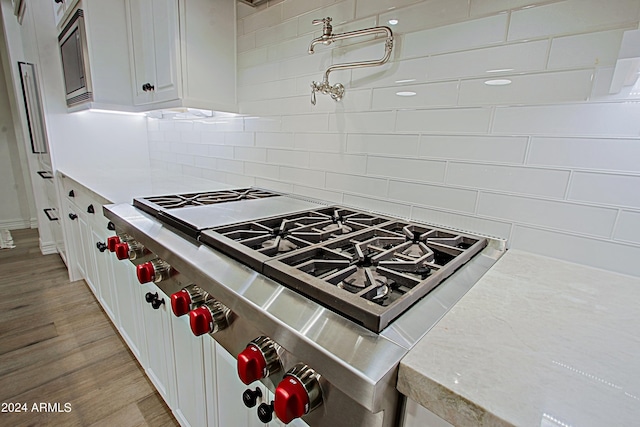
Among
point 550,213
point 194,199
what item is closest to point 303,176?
point 194,199

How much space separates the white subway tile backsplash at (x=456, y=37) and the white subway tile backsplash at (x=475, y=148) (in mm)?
261

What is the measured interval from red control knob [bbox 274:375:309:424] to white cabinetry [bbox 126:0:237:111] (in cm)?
143

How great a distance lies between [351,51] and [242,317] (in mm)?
1028

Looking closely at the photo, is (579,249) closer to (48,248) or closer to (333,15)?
(333,15)

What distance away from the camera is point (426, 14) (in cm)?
93

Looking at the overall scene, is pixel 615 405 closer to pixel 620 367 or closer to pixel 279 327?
pixel 620 367

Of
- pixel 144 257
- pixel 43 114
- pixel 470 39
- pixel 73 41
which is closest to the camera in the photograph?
pixel 470 39

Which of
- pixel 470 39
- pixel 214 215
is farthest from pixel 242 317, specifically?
pixel 470 39

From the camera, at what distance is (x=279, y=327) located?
0.50m

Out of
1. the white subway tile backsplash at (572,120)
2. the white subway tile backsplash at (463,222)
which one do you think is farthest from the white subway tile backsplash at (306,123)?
the white subway tile backsplash at (572,120)

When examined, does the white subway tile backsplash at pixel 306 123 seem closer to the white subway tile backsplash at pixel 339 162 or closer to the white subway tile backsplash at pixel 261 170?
the white subway tile backsplash at pixel 339 162

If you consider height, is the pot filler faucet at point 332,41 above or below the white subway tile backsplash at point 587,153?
above

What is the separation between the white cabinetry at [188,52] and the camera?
4.67 feet

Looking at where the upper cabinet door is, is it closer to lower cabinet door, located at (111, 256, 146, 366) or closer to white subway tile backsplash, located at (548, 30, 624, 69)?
lower cabinet door, located at (111, 256, 146, 366)
